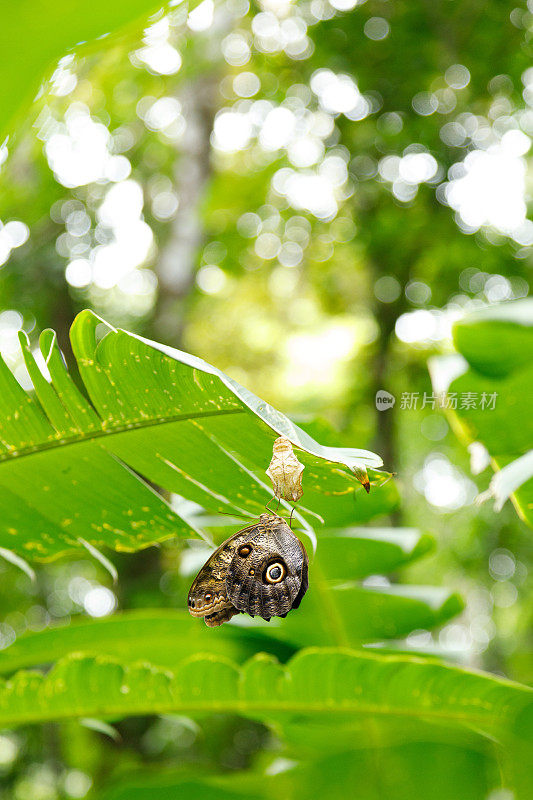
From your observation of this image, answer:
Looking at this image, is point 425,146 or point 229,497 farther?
point 425,146

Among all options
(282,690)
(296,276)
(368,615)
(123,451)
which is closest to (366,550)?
(368,615)

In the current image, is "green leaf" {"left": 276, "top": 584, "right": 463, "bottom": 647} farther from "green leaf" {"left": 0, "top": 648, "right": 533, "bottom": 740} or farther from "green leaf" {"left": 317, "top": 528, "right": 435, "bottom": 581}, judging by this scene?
"green leaf" {"left": 0, "top": 648, "right": 533, "bottom": 740}

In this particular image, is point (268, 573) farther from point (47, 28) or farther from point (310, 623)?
point (310, 623)

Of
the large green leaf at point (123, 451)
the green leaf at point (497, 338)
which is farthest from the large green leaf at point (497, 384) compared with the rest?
the large green leaf at point (123, 451)

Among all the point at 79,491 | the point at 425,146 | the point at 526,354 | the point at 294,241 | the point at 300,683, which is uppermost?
the point at 294,241

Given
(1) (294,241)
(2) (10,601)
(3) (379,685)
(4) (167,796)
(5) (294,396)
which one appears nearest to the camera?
(3) (379,685)

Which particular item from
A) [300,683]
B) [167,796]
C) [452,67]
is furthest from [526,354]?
[452,67]

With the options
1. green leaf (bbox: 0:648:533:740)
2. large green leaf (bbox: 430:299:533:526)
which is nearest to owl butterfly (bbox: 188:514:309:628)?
large green leaf (bbox: 430:299:533:526)

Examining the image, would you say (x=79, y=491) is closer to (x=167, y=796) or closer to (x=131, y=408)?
(x=131, y=408)
